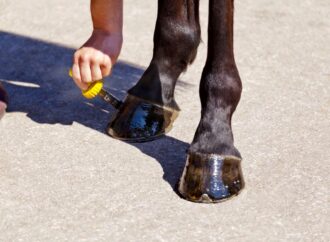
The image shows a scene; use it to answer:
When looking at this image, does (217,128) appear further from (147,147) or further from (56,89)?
(56,89)

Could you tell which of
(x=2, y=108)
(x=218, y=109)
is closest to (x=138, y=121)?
(x=218, y=109)

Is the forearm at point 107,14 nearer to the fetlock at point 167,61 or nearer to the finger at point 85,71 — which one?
the finger at point 85,71

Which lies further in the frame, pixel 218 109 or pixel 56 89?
pixel 56 89

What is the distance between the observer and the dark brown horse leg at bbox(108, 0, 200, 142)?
2793mm

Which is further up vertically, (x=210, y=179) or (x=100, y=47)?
(x=100, y=47)

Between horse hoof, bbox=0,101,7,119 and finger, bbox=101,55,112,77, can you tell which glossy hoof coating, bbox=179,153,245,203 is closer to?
finger, bbox=101,55,112,77

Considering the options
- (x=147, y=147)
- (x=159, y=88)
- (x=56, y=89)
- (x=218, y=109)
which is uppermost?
(x=218, y=109)

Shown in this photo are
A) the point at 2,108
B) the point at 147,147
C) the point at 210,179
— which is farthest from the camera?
the point at 2,108

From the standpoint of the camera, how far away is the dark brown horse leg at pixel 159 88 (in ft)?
9.16

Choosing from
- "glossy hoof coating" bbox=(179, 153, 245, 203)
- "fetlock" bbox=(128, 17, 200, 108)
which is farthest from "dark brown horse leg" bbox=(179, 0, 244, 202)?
"fetlock" bbox=(128, 17, 200, 108)

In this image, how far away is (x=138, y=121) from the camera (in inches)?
111

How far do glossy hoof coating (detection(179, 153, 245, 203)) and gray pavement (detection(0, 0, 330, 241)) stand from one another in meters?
0.03

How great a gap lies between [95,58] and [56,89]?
77 centimetres

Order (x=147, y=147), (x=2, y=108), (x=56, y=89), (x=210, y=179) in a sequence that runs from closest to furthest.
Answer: (x=210, y=179) < (x=147, y=147) < (x=2, y=108) < (x=56, y=89)
